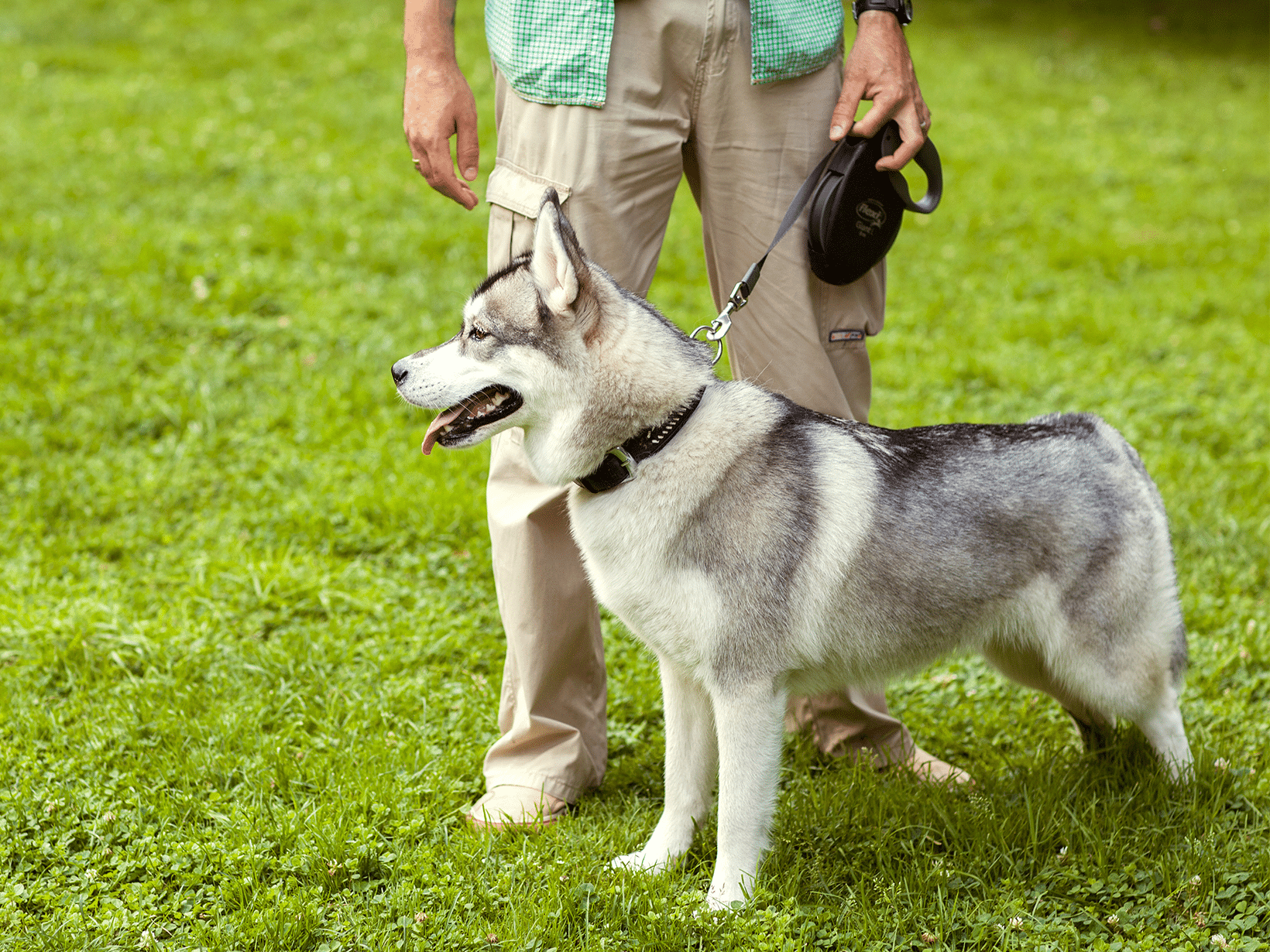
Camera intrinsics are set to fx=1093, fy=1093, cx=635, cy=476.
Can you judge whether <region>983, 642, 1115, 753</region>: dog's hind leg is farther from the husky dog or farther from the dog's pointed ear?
the dog's pointed ear

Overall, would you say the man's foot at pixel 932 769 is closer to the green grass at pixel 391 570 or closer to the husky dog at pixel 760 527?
the green grass at pixel 391 570

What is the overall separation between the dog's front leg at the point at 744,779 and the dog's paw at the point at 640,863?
0.18 m

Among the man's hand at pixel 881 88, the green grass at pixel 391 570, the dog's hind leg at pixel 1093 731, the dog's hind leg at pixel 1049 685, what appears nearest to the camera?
the green grass at pixel 391 570

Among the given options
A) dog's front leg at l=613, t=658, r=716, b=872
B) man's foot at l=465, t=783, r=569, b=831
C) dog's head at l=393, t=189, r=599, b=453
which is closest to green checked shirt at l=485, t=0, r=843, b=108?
dog's head at l=393, t=189, r=599, b=453

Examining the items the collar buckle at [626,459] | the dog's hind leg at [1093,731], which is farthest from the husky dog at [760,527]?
the dog's hind leg at [1093,731]

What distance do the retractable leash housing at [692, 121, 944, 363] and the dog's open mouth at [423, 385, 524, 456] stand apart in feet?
1.71

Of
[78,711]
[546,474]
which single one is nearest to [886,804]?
[546,474]

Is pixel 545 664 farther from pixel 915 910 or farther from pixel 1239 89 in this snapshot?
pixel 1239 89

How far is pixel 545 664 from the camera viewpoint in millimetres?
3062

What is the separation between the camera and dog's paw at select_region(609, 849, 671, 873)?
2.72 m

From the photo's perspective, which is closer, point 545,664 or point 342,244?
point 545,664

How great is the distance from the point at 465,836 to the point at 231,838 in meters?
0.59

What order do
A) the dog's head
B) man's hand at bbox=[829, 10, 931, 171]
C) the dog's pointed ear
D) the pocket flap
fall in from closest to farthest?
the dog's pointed ear < the dog's head < the pocket flap < man's hand at bbox=[829, 10, 931, 171]

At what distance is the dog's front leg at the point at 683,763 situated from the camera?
2.82m
